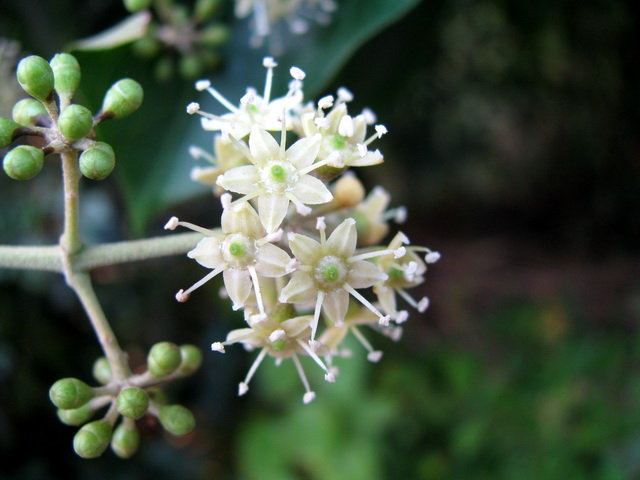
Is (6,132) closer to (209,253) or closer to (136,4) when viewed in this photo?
(209,253)

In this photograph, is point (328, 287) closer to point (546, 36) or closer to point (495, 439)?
point (546, 36)

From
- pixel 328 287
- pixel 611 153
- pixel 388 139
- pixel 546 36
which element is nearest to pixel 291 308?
pixel 328 287

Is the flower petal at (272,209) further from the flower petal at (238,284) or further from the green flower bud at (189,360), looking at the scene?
the green flower bud at (189,360)

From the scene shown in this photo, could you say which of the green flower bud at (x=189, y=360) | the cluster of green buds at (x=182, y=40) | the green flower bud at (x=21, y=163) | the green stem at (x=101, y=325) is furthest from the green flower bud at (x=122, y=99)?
the cluster of green buds at (x=182, y=40)

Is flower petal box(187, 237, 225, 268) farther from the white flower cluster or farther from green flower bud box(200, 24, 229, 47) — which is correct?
green flower bud box(200, 24, 229, 47)

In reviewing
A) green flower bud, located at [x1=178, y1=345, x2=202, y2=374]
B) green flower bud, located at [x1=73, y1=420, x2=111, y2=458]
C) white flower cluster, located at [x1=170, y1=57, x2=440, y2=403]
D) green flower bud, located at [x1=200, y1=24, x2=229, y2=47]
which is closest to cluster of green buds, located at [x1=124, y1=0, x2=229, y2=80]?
green flower bud, located at [x1=200, y1=24, x2=229, y2=47]
